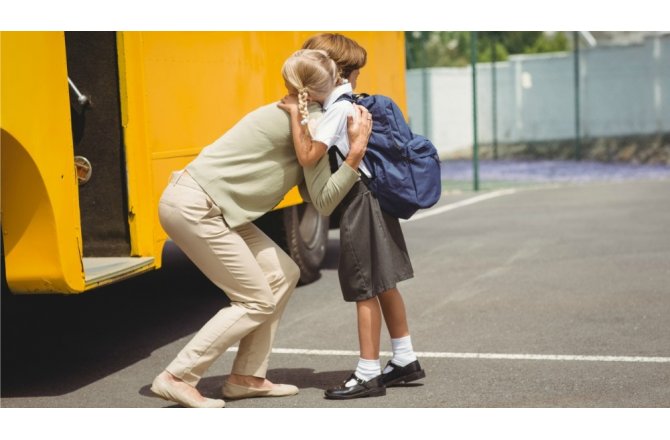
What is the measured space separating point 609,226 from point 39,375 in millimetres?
7355

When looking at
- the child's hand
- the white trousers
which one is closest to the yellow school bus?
the white trousers

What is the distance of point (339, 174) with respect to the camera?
5668 millimetres

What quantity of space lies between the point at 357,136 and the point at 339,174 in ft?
0.63

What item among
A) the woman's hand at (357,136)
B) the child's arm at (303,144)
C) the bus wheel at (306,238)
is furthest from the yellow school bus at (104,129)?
the woman's hand at (357,136)

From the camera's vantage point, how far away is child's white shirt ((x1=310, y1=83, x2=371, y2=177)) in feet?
18.3

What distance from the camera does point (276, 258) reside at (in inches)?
234

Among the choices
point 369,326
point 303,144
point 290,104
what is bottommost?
point 369,326

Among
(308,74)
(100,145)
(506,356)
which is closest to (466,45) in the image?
(506,356)

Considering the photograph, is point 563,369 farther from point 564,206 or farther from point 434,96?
point 434,96

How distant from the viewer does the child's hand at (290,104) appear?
5.56 m

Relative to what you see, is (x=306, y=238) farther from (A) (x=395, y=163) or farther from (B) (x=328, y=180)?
(B) (x=328, y=180)

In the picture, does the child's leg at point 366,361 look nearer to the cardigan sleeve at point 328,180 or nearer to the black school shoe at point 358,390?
the black school shoe at point 358,390

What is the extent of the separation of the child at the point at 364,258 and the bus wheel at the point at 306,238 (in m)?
3.35

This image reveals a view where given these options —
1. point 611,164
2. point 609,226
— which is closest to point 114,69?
point 609,226
